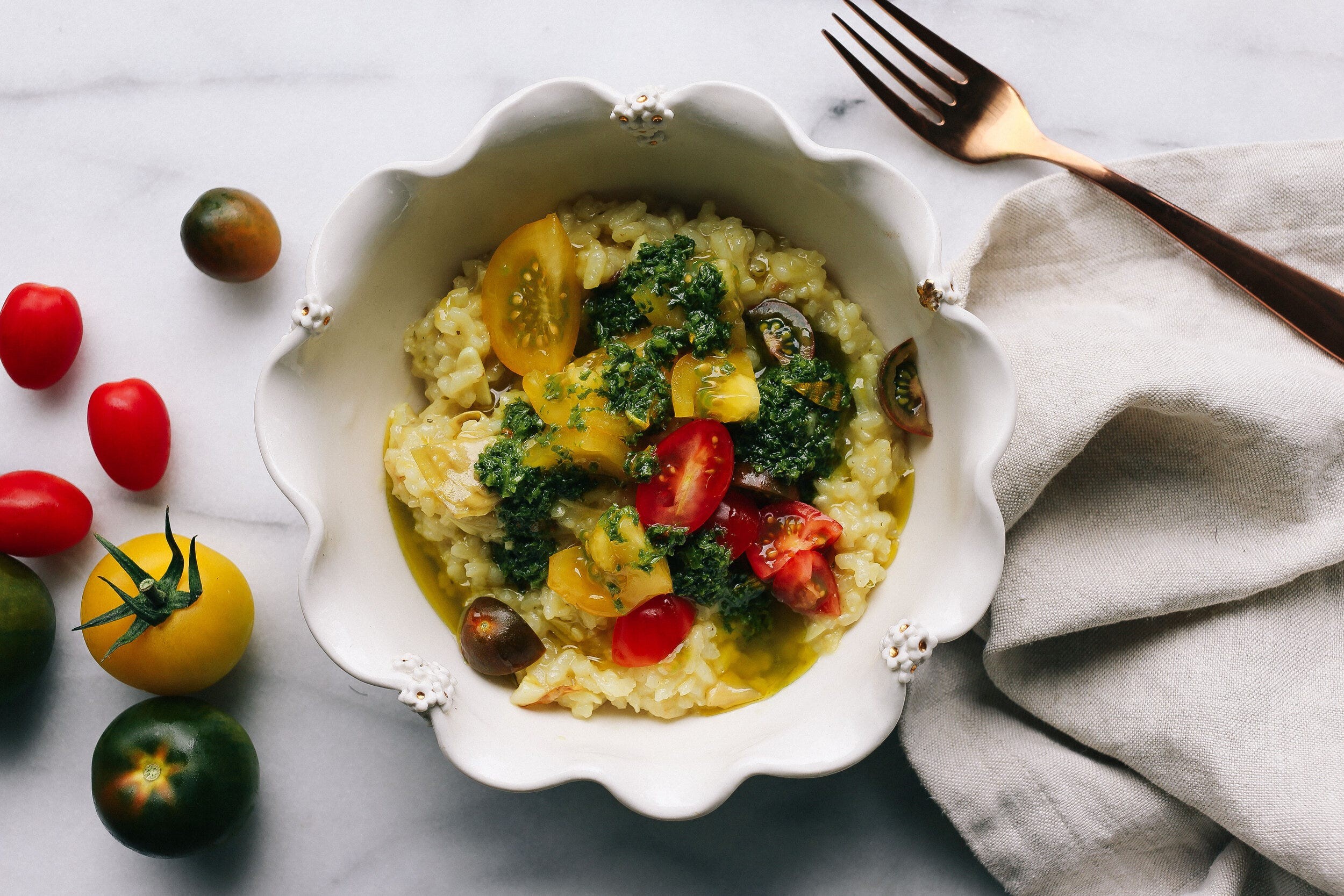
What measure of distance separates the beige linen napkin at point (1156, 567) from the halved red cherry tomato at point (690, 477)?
81 centimetres

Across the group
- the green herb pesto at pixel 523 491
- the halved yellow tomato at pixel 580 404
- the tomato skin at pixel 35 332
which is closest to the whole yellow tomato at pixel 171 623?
the tomato skin at pixel 35 332

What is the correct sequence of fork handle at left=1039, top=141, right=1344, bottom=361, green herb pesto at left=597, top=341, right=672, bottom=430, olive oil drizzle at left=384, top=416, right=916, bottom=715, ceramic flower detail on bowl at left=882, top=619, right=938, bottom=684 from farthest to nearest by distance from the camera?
1. fork handle at left=1039, top=141, right=1344, bottom=361
2. olive oil drizzle at left=384, top=416, right=916, bottom=715
3. green herb pesto at left=597, top=341, right=672, bottom=430
4. ceramic flower detail on bowl at left=882, top=619, right=938, bottom=684

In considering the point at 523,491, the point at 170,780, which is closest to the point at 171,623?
the point at 170,780

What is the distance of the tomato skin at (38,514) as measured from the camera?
Answer: 116 inches

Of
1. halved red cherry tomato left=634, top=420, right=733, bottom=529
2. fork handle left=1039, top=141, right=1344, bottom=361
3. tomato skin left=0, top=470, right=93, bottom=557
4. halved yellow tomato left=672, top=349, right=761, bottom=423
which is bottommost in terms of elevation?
tomato skin left=0, top=470, right=93, bottom=557

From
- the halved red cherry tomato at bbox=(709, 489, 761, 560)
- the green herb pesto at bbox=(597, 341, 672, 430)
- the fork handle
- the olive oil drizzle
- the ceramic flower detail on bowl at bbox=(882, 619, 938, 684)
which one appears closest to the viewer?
the ceramic flower detail on bowl at bbox=(882, 619, 938, 684)

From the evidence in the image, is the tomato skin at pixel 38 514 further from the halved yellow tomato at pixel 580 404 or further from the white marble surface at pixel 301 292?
the halved yellow tomato at pixel 580 404

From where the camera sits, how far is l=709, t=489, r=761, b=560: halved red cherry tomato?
2.64 m

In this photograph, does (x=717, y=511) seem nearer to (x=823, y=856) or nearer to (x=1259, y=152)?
(x=823, y=856)

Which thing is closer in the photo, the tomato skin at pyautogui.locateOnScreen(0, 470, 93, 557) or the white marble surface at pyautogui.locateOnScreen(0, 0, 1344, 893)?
the tomato skin at pyautogui.locateOnScreen(0, 470, 93, 557)

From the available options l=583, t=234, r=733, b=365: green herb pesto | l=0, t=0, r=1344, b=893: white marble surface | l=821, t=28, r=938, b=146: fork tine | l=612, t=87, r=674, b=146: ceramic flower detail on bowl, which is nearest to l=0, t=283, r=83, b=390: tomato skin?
l=0, t=0, r=1344, b=893: white marble surface

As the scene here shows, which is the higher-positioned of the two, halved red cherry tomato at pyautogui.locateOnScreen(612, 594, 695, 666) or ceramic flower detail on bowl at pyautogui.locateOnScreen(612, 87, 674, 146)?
ceramic flower detail on bowl at pyautogui.locateOnScreen(612, 87, 674, 146)

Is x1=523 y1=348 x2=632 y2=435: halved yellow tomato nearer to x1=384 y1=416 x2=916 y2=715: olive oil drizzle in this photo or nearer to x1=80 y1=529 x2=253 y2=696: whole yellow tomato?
x1=384 y1=416 x2=916 y2=715: olive oil drizzle

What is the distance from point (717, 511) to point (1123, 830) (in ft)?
5.14
